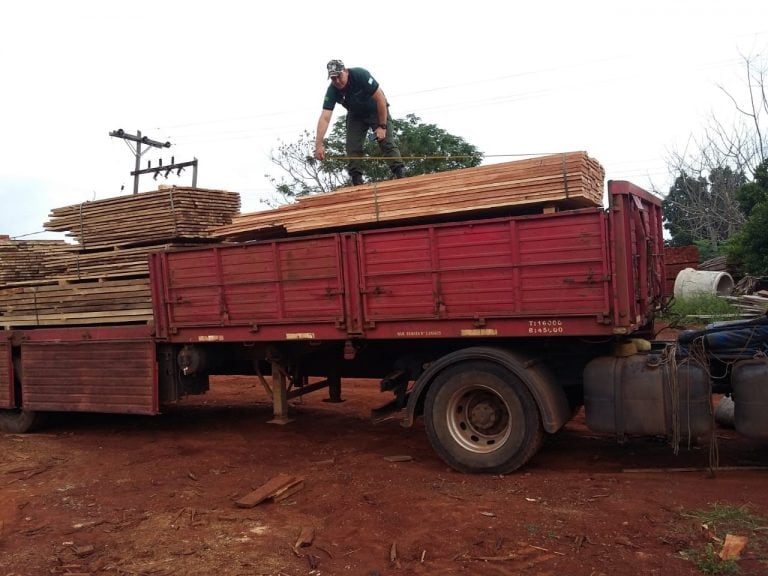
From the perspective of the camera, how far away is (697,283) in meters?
15.0

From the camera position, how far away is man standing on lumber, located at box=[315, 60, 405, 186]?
7449 millimetres

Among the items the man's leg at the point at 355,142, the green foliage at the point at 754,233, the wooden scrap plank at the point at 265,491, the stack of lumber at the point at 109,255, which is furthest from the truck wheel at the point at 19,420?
the green foliage at the point at 754,233

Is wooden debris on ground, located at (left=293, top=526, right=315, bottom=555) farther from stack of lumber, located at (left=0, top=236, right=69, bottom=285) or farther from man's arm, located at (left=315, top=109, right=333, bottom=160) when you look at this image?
stack of lumber, located at (left=0, top=236, right=69, bottom=285)

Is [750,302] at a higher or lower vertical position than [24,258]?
lower

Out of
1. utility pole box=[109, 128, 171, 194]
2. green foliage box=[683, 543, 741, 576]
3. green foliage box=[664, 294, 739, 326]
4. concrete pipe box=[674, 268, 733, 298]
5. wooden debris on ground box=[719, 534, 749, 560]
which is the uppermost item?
utility pole box=[109, 128, 171, 194]

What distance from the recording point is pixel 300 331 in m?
6.55

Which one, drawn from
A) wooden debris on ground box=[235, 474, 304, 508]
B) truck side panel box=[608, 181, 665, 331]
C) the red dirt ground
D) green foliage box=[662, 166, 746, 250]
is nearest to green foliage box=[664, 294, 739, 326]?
the red dirt ground

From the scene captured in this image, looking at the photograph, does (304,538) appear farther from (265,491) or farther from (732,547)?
(732,547)

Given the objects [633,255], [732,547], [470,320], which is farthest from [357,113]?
[732,547]

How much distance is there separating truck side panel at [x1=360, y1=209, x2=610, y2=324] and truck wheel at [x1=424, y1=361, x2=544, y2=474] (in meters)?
0.55

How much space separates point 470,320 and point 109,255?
16.7 feet

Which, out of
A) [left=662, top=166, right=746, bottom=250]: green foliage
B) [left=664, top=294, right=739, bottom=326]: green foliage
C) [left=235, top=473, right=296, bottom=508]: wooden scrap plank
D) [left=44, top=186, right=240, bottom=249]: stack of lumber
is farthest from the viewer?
[left=662, top=166, right=746, bottom=250]: green foliage

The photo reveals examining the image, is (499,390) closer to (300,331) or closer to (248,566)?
(300,331)

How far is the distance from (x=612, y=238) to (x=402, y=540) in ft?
9.07
